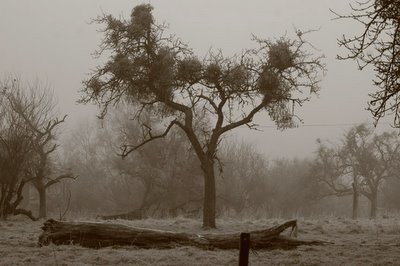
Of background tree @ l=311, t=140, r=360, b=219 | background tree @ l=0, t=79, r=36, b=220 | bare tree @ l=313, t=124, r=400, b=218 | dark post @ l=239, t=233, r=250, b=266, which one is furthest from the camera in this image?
background tree @ l=311, t=140, r=360, b=219

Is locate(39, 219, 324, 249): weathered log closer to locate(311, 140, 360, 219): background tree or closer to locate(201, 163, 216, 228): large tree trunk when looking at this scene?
locate(201, 163, 216, 228): large tree trunk

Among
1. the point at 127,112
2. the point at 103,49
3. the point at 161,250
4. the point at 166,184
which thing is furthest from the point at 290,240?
the point at 127,112

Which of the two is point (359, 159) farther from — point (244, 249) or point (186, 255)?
point (244, 249)

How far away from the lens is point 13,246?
39.8 ft

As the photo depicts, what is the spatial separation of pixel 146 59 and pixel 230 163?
28933 mm

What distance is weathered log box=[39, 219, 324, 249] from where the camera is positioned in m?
12.2

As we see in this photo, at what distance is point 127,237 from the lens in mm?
12234

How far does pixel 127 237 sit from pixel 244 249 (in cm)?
717

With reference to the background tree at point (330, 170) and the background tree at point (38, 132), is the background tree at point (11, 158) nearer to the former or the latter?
the background tree at point (38, 132)

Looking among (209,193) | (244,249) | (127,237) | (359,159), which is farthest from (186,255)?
(359,159)

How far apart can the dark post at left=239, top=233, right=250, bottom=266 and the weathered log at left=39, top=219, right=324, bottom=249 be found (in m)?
6.69

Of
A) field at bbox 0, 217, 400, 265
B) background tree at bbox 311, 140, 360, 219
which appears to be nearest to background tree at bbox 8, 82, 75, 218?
field at bbox 0, 217, 400, 265

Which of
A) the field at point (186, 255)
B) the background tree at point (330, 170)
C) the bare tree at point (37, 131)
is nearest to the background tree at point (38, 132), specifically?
the bare tree at point (37, 131)

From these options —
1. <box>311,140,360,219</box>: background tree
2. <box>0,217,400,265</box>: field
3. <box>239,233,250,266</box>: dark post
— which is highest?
<box>311,140,360,219</box>: background tree
